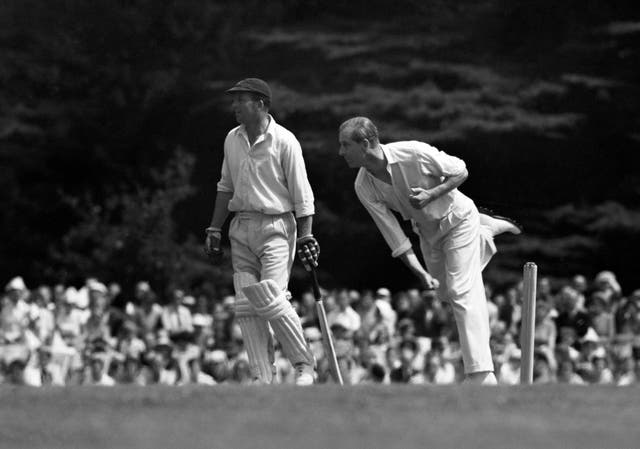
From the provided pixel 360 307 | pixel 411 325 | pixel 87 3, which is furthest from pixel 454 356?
pixel 87 3

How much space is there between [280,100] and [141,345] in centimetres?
1218

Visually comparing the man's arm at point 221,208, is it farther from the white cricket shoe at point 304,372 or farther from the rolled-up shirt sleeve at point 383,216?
the white cricket shoe at point 304,372

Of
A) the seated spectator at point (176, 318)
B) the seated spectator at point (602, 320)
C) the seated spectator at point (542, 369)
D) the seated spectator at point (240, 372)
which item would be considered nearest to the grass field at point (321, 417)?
the seated spectator at point (542, 369)

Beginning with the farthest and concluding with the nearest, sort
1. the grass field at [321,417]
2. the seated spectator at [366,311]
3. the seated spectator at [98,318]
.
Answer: the seated spectator at [98,318] < the seated spectator at [366,311] < the grass field at [321,417]

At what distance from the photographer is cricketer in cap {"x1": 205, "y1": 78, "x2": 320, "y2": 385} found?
12.4 meters

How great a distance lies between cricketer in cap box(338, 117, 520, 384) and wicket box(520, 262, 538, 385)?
11.0 inches

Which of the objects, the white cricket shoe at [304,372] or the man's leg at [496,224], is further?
the man's leg at [496,224]

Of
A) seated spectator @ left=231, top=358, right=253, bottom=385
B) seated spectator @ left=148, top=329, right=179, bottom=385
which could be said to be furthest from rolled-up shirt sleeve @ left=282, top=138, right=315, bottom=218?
seated spectator @ left=148, top=329, right=179, bottom=385

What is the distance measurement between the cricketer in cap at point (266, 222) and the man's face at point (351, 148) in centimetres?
48

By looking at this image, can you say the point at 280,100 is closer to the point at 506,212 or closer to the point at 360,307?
the point at 506,212

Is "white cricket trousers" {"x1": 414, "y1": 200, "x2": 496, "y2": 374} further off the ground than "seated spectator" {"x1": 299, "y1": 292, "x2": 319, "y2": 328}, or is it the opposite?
"white cricket trousers" {"x1": 414, "y1": 200, "x2": 496, "y2": 374}

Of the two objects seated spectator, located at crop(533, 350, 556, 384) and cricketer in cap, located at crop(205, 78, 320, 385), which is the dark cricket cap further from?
seated spectator, located at crop(533, 350, 556, 384)

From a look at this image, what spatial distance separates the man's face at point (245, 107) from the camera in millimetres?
12406

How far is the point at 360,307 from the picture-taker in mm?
23062
